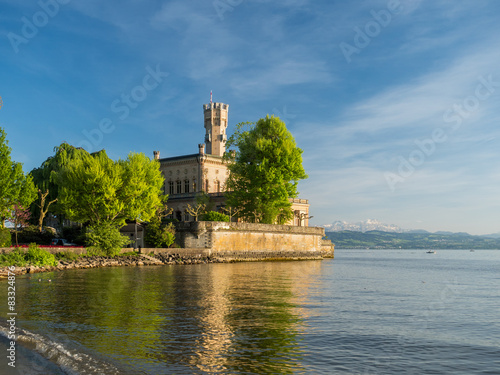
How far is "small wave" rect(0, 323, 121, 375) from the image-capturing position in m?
10.3

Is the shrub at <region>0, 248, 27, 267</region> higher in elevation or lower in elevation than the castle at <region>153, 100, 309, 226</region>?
lower

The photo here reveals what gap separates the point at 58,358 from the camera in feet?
36.4

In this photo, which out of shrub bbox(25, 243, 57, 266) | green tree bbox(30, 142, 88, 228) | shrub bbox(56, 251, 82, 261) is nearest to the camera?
shrub bbox(25, 243, 57, 266)

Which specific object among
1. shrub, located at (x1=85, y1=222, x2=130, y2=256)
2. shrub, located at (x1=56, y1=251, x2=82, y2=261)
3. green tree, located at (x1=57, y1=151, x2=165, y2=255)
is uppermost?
green tree, located at (x1=57, y1=151, x2=165, y2=255)

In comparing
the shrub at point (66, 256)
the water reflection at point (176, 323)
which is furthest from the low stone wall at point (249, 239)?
the water reflection at point (176, 323)

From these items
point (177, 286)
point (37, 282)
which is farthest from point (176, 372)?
point (37, 282)

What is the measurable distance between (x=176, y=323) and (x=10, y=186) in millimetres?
34171

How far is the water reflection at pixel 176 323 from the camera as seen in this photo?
442 inches

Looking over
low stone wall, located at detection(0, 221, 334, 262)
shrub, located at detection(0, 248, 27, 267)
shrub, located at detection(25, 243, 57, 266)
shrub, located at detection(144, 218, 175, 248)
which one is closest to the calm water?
shrub, located at detection(0, 248, 27, 267)

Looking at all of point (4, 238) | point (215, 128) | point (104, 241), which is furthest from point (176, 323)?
point (215, 128)

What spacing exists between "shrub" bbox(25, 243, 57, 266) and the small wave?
24.9 m

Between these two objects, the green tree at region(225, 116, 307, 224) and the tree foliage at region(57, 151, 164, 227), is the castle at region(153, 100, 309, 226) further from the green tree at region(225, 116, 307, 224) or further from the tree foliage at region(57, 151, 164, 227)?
the tree foliage at region(57, 151, 164, 227)

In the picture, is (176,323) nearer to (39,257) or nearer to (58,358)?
(58,358)

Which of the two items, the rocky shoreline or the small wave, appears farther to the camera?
the rocky shoreline
